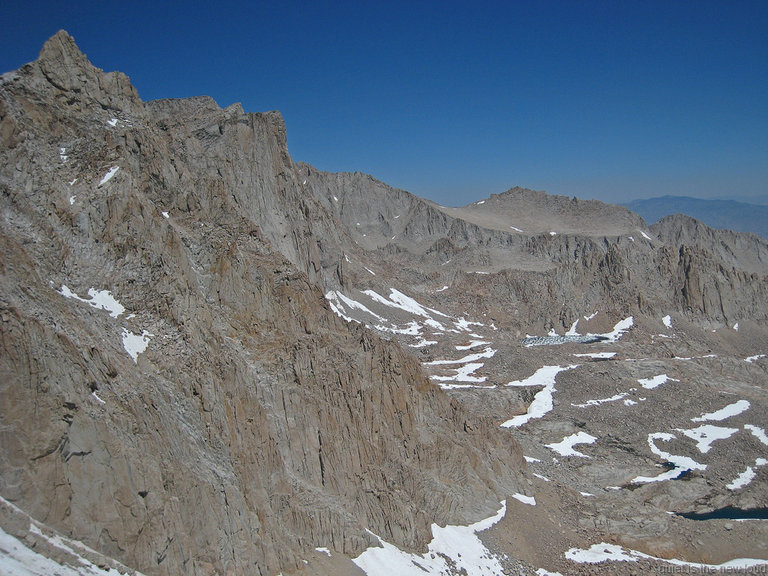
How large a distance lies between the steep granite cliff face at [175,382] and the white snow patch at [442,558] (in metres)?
0.78

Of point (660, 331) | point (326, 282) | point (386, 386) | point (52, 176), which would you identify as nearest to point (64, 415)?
point (52, 176)

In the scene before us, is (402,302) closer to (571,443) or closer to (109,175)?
(571,443)

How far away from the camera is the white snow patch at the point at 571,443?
53.7m

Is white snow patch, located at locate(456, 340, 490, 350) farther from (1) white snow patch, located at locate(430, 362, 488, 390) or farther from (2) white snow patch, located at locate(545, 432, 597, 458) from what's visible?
(2) white snow patch, located at locate(545, 432, 597, 458)

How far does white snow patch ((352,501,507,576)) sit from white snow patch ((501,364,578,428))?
26867mm

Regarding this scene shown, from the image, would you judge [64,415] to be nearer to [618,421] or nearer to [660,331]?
[618,421]

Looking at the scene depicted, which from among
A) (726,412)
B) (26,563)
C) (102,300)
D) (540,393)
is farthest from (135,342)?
(726,412)

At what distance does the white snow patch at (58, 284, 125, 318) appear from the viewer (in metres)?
25.3

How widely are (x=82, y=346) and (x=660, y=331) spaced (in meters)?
102

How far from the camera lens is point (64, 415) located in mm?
19469

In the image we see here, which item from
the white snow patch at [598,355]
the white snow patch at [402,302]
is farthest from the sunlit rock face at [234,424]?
the white snow patch at [402,302]

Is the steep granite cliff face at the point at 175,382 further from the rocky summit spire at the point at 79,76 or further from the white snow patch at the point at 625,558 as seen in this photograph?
the white snow patch at the point at 625,558

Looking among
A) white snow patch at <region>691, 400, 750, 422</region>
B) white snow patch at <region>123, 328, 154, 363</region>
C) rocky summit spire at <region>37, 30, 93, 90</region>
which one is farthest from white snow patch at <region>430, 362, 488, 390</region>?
rocky summit spire at <region>37, 30, 93, 90</region>

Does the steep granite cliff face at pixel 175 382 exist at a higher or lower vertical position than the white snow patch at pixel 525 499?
higher
